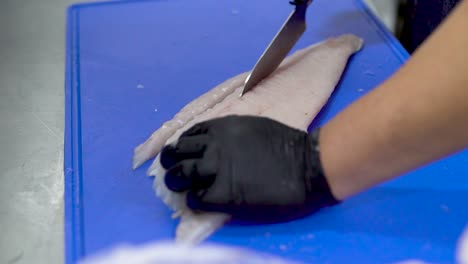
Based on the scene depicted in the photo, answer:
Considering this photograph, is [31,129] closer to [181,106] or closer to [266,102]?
[181,106]

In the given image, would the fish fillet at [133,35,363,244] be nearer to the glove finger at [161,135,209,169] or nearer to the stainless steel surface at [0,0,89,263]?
the glove finger at [161,135,209,169]

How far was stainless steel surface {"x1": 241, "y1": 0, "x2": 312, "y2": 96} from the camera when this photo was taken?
4.05 ft

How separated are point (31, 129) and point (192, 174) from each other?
0.64 m

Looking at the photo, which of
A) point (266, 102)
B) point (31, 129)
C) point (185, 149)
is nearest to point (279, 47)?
point (266, 102)

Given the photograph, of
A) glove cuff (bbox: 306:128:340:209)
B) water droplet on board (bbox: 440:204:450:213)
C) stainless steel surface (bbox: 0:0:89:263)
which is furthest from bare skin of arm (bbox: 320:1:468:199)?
stainless steel surface (bbox: 0:0:89:263)

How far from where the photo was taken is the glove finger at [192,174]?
2.97 ft

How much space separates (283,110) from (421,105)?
40 cm

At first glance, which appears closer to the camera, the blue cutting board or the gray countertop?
the blue cutting board

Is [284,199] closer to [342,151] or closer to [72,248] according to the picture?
[342,151]

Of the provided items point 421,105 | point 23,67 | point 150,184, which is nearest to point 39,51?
point 23,67

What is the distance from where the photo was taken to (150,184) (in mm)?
1039

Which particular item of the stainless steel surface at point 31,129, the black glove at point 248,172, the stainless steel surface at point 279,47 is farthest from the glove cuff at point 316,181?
the stainless steel surface at point 31,129

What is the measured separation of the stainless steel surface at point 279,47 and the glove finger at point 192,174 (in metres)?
0.34

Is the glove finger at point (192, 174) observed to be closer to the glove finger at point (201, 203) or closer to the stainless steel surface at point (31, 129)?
the glove finger at point (201, 203)
